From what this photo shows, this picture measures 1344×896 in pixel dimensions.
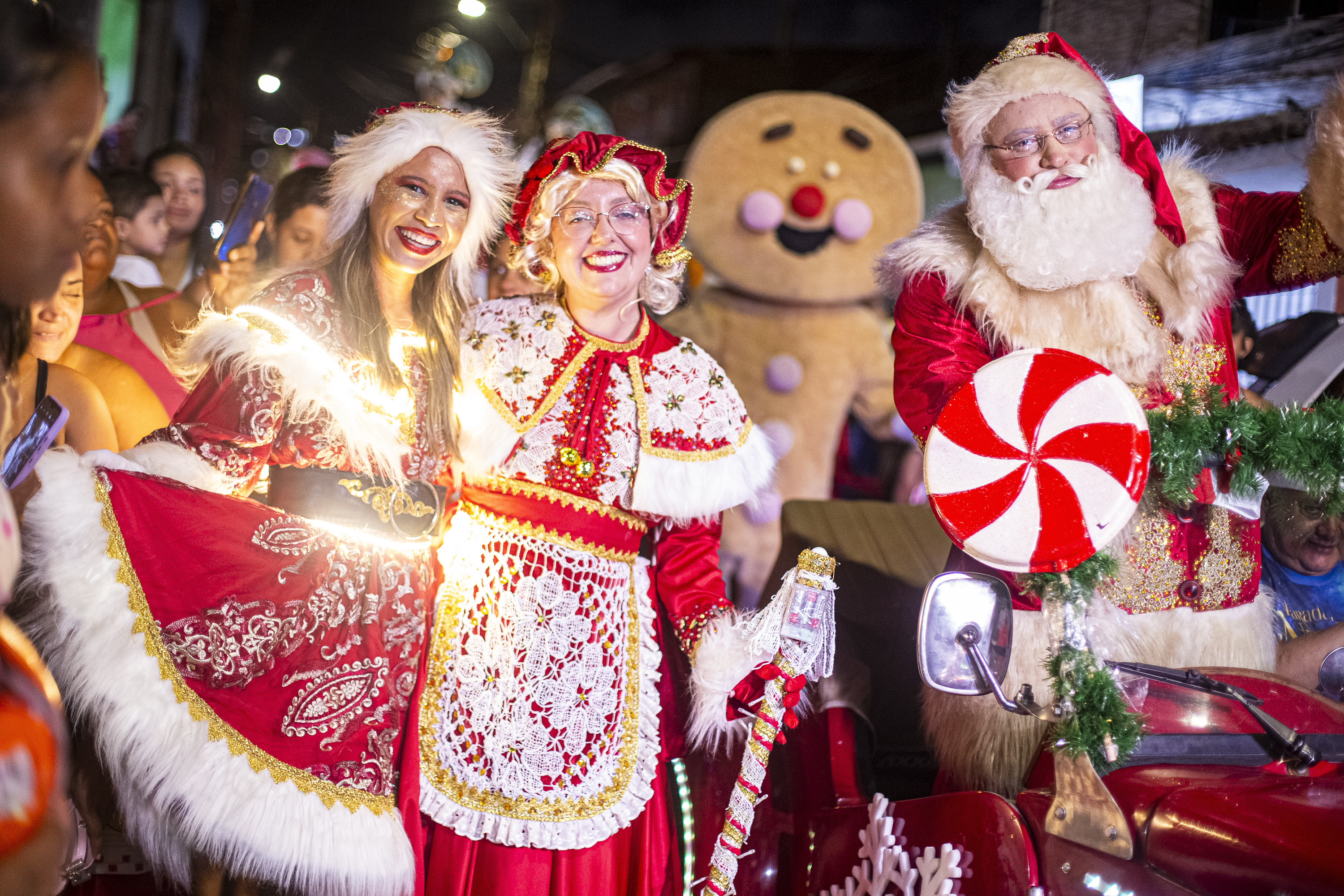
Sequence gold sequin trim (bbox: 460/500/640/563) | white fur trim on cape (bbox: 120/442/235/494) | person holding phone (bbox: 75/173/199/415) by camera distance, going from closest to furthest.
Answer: white fur trim on cape (bbox: 120/442/235/494), gold sequin trim (bbox: 460/500/640/563), person holding phone (bbox: 75/173/199/415)

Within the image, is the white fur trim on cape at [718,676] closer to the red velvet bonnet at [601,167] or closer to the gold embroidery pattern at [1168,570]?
the gold embroidery pattern at [1168,570]

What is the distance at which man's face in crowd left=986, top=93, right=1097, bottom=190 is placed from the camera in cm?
263

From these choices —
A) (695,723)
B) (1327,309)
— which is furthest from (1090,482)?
(1327,309)

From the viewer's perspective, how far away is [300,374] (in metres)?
2.53

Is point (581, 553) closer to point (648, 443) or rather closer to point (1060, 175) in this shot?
point (648, 443)

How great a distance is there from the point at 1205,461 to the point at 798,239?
4135 millimetres

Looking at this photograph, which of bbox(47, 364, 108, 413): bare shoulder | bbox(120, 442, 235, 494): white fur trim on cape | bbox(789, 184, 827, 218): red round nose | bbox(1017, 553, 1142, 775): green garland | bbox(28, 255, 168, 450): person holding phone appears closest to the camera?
bbox(1017, 553, 1142, 775): green garland

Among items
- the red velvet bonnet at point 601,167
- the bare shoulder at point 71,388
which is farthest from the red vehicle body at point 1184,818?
Answer: the bare shoulder at point 71,388

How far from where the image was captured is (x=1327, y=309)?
5242mm

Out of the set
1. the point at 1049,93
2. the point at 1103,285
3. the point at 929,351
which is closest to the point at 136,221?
the point at 929,351

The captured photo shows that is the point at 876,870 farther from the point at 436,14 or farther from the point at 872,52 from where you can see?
the point at 436,14

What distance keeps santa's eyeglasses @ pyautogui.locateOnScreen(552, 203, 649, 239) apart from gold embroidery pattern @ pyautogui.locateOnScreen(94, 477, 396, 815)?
1366 millimetres

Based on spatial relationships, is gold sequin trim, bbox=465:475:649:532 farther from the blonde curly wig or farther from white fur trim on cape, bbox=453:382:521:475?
the blonde curly wig

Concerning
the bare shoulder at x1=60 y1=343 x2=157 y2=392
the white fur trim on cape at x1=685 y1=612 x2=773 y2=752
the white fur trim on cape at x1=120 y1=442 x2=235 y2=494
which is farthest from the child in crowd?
the white fur trim on cape at x1=685 y1=612 x2=773 y2=752
